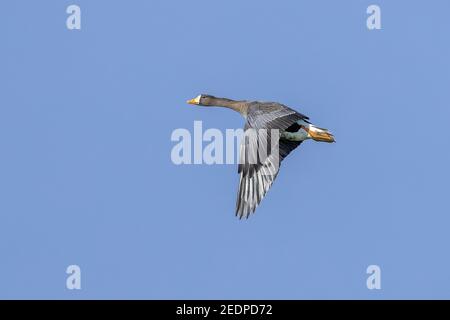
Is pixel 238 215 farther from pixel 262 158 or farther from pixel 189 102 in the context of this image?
pixel 189 102

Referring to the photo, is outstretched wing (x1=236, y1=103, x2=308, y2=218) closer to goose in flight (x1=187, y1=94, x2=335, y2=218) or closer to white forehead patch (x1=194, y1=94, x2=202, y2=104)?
goose in flight (x1=187, y1=94, x2=335, y2=218)

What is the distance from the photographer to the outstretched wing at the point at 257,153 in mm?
25203

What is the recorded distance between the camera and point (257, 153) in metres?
25.5

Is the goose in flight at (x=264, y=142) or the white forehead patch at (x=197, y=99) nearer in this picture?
the goose in flight at (x=264, y=142)

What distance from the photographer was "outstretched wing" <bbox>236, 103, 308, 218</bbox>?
25.2 m

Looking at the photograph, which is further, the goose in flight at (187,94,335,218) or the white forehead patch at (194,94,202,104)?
the white forehead patch at (194,94,202,104)

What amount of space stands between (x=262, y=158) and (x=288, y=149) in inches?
85.5

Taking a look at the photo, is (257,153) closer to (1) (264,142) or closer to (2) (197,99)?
(1) (264,142)

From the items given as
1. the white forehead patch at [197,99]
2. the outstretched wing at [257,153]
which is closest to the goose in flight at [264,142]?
the outstretched wing at [257,153]

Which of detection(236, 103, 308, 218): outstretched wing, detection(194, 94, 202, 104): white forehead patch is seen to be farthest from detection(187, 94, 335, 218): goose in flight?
detection(194, 94, 202, 104): white forehead patch

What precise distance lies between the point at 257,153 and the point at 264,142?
13.8 inches

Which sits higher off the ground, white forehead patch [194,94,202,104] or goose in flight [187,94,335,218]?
white forehead patch [194,94,202,104]

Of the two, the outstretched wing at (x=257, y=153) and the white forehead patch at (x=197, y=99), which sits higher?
the white forehead patch at (x=197, y=99)

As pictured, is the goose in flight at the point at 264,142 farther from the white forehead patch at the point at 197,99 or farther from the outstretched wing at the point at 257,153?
the white forehead patch at the point at 197,99
